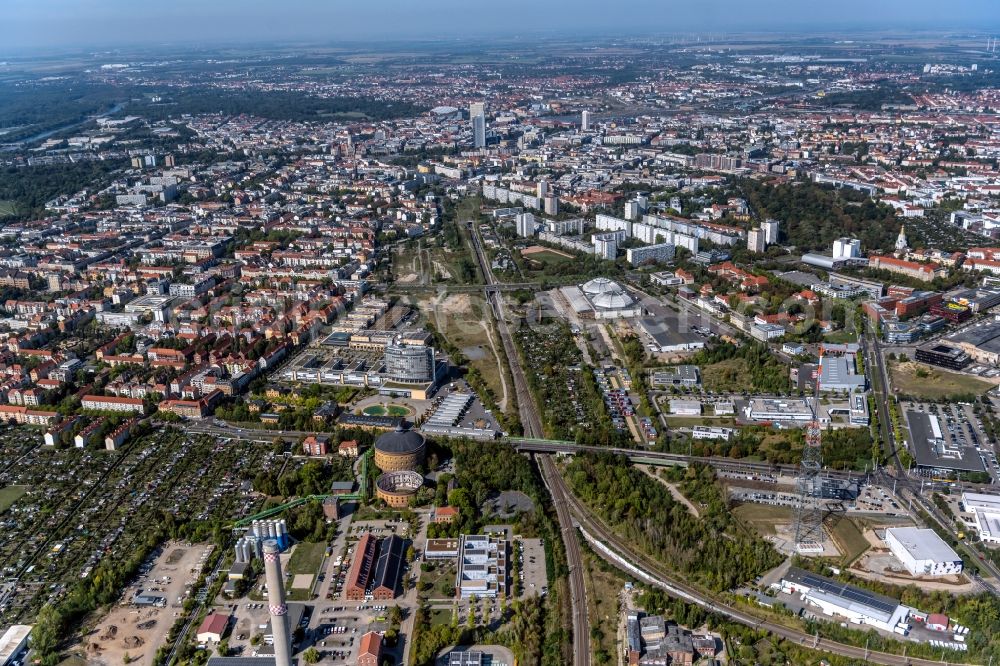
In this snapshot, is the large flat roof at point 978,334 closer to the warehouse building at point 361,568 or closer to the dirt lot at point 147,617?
the warehouse building at point 361,568

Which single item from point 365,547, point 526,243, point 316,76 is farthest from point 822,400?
point 316,76

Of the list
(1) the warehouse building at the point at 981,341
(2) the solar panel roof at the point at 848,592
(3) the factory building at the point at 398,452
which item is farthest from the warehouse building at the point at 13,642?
(1) the warehouse building at the point at 981,341

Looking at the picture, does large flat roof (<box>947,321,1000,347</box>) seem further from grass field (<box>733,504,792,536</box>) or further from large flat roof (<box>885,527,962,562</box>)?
grass field (<box>733,504,792,536</box>)

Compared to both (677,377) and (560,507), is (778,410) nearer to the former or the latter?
(677,377)

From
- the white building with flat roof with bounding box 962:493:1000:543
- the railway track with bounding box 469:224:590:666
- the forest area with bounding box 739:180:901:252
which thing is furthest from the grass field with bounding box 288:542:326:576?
the forest area with bounding box 739:180:901:252

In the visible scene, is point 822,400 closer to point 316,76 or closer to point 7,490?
point 7,490
